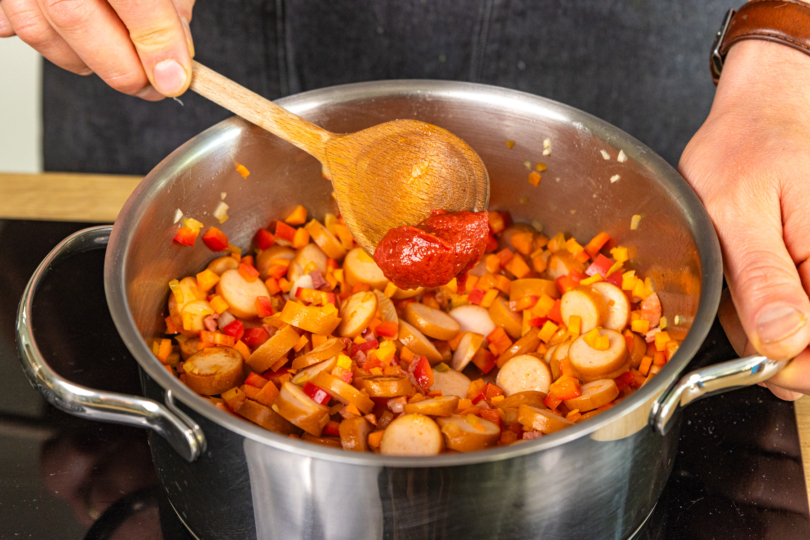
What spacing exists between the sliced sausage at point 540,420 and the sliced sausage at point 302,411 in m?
0.33

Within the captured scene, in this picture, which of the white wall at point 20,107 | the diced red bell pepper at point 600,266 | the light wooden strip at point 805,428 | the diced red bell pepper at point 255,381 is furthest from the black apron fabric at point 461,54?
the diced red bell pepper at point 255,381

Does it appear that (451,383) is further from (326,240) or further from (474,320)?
(326,240)

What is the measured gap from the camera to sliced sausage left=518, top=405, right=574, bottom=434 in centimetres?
112

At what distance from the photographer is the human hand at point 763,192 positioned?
1.01 m

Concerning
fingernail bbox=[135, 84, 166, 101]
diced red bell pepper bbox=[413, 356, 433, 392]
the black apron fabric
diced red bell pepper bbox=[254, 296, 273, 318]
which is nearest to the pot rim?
fingernail bbox=[135, 84, 166, 101]

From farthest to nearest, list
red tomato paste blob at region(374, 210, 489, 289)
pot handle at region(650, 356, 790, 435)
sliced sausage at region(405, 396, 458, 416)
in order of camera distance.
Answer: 1. red tomato paste blob at region(374, 210, 489, 289)
2. sliced sausage at region(405, 396, 458, 416)
3. pot handle at region(650, 356, 790, 435)

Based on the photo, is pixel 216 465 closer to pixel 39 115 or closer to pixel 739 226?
pixel 739 226

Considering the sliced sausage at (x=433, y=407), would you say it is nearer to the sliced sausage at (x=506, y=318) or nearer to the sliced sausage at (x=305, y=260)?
the sliced sausage at (x=506, y=318)

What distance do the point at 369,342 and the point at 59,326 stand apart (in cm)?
71

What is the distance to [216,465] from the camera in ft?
3.09

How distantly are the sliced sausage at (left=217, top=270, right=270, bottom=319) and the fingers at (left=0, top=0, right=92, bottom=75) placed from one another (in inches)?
20.4

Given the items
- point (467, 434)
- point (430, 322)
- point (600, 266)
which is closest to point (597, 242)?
point (600, 266)

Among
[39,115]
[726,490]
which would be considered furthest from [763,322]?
[39,115]

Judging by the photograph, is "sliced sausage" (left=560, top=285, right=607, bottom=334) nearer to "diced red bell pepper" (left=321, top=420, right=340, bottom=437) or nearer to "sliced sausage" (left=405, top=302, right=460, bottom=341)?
"sliced sausage" (left=405, top=302, right=460, bottom=341)
